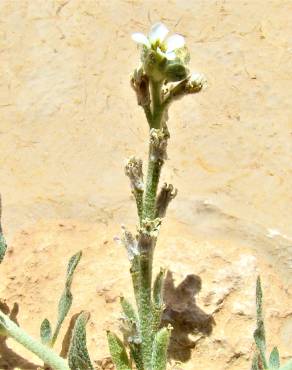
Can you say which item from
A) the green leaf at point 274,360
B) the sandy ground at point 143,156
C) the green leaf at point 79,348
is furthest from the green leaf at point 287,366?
the green leaf at point 79,348

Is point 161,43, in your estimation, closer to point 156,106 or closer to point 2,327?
point 156,106

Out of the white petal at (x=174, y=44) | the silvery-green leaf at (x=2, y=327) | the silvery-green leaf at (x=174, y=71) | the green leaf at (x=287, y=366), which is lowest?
the green leaf at (x=287, y=366)

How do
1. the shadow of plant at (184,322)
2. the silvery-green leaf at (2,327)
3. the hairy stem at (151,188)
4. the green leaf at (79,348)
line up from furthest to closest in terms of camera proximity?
the shadow of plant at (184,322) → the silvery-green leaf at (2,327) → the hairy stem at (151,188) → the green leaf at (79,348)

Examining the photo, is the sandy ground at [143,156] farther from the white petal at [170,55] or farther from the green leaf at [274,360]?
the white petal at [170,55]

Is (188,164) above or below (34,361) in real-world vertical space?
above

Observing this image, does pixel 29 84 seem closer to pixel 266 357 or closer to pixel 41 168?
pixel 41 168

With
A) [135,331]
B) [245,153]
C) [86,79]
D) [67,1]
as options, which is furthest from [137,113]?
[135,331]
